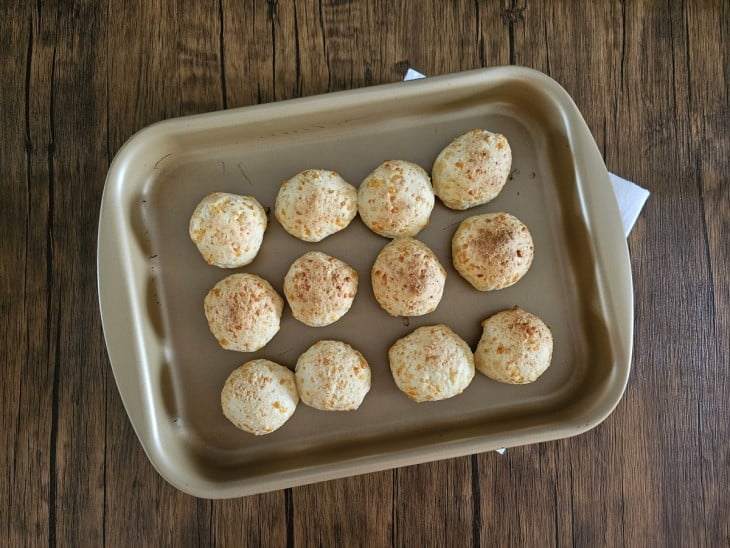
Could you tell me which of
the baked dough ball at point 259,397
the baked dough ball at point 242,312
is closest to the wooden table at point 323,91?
the baked dough ball at point 259,397

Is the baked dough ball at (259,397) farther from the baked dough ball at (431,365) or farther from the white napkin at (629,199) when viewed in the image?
the white napkin at (629,199)

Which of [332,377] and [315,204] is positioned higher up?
[315,204]

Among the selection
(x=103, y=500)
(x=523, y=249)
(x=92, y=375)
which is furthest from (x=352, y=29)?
(x=103, y=500)

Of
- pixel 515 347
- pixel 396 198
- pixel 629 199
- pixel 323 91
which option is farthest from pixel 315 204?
pixel 629 199

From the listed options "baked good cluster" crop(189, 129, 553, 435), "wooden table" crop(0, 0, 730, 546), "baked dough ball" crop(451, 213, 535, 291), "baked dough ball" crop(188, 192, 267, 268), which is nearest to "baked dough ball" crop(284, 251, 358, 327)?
"baked good cluster" crop(189, 129, 553, 435)

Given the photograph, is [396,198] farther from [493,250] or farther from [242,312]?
[242,312]

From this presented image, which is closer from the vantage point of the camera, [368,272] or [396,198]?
[396,198]

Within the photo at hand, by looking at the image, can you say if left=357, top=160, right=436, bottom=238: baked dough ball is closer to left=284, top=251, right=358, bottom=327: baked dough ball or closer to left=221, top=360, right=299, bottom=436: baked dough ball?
left=284, top=251, right=358, bottom=327: baked dough ball
